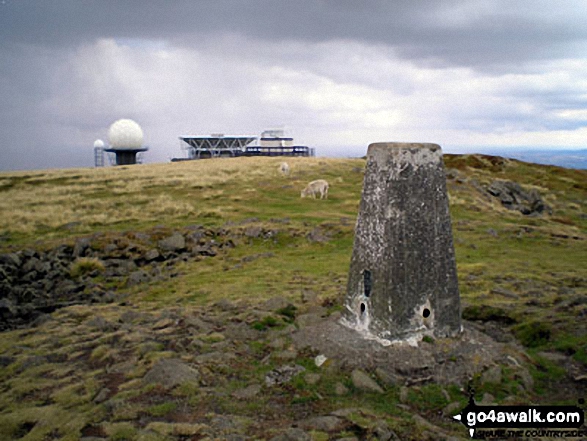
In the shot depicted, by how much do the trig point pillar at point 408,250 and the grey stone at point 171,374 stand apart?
3512mm

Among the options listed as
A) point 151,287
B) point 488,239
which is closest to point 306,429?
point 151,287

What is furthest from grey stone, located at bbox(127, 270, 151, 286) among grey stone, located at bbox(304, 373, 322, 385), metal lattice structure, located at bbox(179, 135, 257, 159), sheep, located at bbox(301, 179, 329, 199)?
metal lattice structure, located at bbox(179, 135, 257, 159)

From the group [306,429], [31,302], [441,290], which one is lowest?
[31,302]

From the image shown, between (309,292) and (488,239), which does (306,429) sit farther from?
(488,239)

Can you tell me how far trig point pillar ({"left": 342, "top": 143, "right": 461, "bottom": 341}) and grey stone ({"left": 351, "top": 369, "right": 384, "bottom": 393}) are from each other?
967 mm

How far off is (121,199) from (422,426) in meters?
30.3

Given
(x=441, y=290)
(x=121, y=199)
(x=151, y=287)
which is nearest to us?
(x=441, y=290)

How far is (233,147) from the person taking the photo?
9162 cm

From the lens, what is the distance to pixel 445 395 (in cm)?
825

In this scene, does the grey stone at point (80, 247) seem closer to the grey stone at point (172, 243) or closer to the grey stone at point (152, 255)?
the grey stone at point (152, 255)

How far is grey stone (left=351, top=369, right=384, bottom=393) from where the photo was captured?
838 cm

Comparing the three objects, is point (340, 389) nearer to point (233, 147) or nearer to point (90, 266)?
point (90, 266)

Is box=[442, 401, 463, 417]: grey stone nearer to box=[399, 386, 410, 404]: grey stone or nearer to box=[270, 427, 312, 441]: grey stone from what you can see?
box=[399, 386, 410, 404]: grey stone

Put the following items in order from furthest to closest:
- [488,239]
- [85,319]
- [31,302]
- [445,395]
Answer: [488,239], [31,302], [85,319], [445,395]
